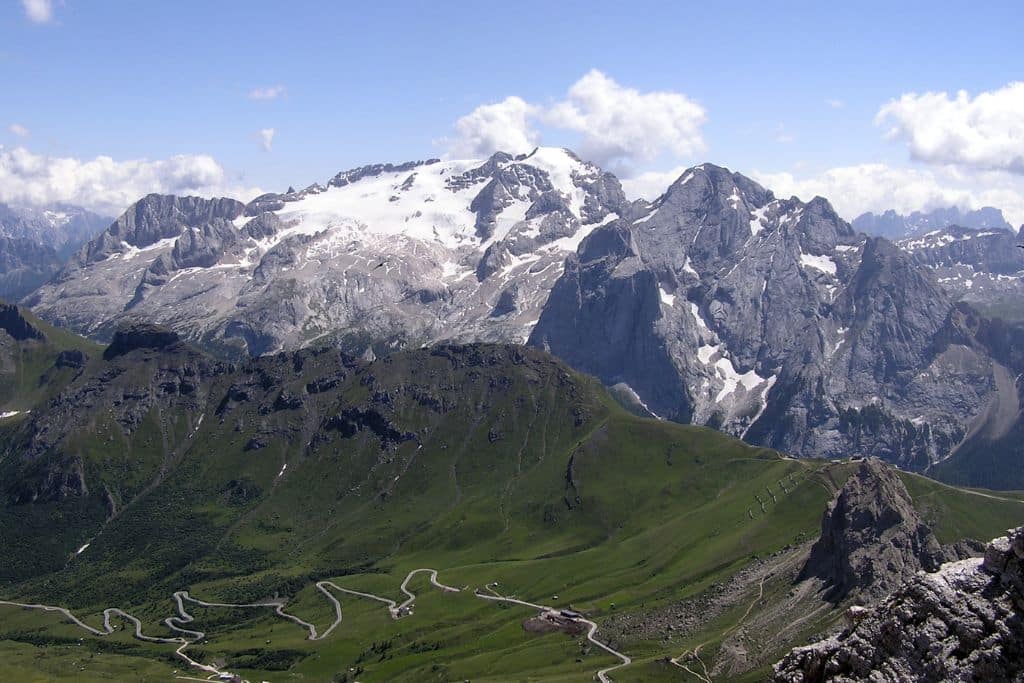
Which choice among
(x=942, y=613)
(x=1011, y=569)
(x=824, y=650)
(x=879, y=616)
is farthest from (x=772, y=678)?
(x=1011, y=569)

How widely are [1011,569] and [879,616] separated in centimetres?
499

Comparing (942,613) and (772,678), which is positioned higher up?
(942,613)

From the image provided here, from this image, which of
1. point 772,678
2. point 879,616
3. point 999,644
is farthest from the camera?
point 772,678

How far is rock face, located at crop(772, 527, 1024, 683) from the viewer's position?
31328 millimetres

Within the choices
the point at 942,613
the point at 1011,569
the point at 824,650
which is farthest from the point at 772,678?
the point at 1011,569

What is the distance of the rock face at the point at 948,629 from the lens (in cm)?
3133

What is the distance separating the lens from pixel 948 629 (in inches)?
1270

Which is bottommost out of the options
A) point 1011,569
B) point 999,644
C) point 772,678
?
point 772,678

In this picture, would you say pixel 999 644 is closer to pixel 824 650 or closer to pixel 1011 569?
pixel 1011 569

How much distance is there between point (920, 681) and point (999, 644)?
2.92 meters

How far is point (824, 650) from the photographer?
35.7 meters

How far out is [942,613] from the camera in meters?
32.5

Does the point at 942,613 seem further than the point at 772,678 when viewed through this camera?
No

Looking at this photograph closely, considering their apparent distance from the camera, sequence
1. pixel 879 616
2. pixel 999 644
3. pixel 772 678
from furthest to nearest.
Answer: pixel 772 678 → pixel 879 616 → pixel 999 644
